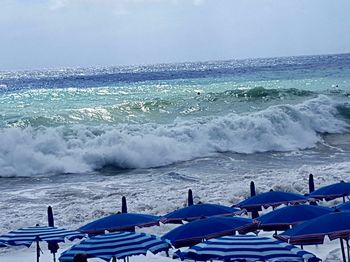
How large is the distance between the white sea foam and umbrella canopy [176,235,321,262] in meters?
19.3

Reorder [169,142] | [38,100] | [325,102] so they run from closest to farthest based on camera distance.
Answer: [169,142] < [325,102] < [38,100]

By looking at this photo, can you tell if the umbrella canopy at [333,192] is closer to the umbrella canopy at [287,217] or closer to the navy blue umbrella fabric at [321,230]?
the umbrella canopy at [287,217]

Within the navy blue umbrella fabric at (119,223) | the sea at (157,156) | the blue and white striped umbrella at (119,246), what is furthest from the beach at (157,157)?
the blue and white striped umbrella at (119,246)

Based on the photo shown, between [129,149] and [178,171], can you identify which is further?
[129,149]

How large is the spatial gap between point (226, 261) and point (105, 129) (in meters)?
25.8

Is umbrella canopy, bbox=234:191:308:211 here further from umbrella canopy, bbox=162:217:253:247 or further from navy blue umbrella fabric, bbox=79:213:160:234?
umbrella canopy, bbox=162:217:253:247

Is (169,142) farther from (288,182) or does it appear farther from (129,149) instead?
(288,182)

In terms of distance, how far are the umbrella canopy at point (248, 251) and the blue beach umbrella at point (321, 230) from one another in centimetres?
74

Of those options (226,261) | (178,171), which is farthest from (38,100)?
(226,261)

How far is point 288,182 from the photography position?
65.0 feet

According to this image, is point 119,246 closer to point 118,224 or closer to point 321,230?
point 118,224

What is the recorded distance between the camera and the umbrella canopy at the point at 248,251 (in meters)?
7.84

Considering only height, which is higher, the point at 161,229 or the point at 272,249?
the point at 272,249

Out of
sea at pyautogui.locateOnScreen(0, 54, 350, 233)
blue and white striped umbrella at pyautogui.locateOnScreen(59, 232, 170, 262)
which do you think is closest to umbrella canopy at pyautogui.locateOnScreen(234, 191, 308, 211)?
blue and white striped umbrella at pyautogui.locateOnScreen(59, 232, 170, 262)
